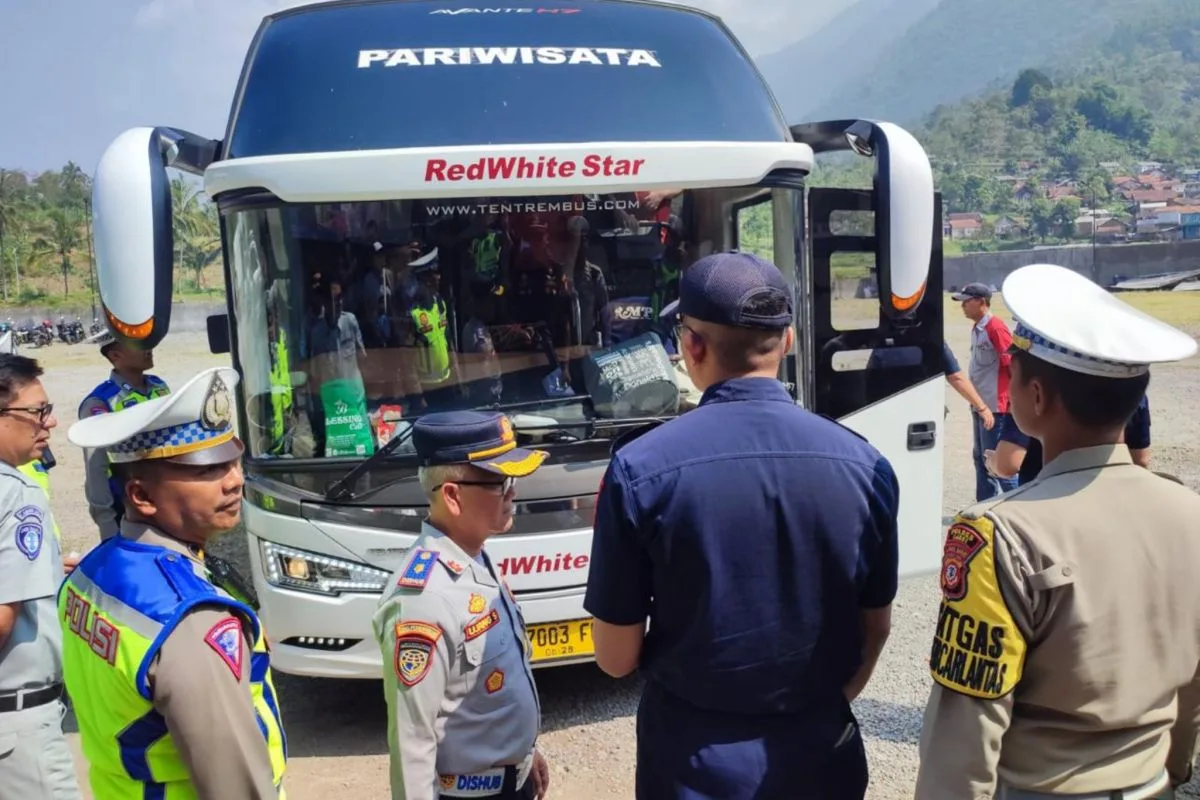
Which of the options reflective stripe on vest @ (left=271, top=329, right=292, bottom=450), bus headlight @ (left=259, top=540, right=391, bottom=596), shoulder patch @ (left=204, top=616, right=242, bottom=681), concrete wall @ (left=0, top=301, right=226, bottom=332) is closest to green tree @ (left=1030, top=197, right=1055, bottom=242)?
concrete wall @ (left=0, top=301, right=226, bottom=332)

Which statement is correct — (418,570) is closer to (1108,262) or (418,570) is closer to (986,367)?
(986,367)

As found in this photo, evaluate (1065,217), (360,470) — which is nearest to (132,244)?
(360,470)

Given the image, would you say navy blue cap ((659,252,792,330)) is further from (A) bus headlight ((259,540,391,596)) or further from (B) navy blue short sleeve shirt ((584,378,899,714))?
(A) bus headlight ((259,540,391,596))

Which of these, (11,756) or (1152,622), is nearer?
(1152,622)

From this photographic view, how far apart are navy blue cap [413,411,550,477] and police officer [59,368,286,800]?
0.50 meters

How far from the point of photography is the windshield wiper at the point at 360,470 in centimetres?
403

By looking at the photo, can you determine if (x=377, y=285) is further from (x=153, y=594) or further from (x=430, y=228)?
(x=153, y=594)

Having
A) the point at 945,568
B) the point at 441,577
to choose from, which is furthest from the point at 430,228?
the point at 945,568

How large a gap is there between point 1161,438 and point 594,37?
949 cm

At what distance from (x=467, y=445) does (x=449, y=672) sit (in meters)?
0.53

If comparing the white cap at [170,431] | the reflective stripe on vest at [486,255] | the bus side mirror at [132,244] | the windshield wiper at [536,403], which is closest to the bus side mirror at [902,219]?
the windshield wiper at [536,403]

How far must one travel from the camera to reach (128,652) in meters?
1.80

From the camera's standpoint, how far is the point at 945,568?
1898mm

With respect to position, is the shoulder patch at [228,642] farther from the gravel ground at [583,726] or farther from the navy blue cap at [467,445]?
the gravel ground at [583,726]
